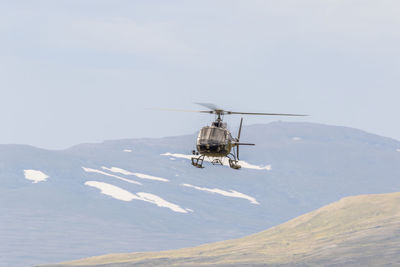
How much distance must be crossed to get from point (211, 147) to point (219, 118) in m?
7.51

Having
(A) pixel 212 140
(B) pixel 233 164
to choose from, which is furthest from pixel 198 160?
(B) pixel 233 164

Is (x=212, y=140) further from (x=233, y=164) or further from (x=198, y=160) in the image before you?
(x=233, y=164)

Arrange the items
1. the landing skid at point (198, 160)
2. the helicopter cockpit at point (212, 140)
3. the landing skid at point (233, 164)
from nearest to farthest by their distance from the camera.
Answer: the helicopter cockpit at point (212, 140) → the landing skid at point (198, 160) → the landing skid at point (233, 164)

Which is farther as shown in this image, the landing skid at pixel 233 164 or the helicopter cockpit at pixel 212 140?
the landing skid at pixel 233 164

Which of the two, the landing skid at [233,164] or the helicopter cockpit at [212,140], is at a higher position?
the helicopter cockpit at [212,140]

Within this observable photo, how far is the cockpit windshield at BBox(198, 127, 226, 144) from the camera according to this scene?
10550 centimetres

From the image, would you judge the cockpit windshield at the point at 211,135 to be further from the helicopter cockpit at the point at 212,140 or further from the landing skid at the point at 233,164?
the landing skid at the point at 233,164

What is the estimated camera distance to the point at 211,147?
344 ft

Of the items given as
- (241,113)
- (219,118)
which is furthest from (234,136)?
(241,113)

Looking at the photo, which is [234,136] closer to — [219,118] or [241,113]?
[219,118]

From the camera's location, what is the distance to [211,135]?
10619 cm

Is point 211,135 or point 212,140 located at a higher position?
point 211,135

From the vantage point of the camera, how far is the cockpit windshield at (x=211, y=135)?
10550 cm

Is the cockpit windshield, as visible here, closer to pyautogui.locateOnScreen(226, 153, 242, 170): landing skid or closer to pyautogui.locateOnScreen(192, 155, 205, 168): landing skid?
pyautogui.locateOnScreen(192, 155, 205, 168): landing skid
